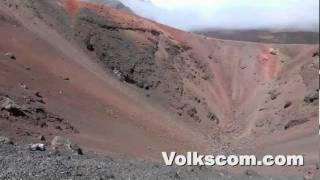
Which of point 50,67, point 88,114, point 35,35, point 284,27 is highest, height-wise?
point 284,27

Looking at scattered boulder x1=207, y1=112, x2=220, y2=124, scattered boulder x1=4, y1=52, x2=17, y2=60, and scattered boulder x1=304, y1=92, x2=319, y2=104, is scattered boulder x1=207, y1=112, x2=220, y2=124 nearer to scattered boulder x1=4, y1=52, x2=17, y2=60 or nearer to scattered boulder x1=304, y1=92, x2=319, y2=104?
scattered boulder x1=304, y1=92, x2=319, y2=104

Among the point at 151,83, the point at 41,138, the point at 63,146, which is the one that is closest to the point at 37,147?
the point at 63,146

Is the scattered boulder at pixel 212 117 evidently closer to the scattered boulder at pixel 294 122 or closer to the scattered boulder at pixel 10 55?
the scattered boulder at pixel 294 122

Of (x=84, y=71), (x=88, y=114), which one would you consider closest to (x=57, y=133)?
(x=88, y=114)

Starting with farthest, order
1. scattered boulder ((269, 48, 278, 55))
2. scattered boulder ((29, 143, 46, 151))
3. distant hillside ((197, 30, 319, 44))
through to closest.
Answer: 1. distant hillside ((197, 30, 319, 44))
2. scattered boulder ((269, 48, 278, 55))
3. scattered boulder ((29, 143, 46, 151))

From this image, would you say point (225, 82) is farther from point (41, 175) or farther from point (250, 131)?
point (41, 175)

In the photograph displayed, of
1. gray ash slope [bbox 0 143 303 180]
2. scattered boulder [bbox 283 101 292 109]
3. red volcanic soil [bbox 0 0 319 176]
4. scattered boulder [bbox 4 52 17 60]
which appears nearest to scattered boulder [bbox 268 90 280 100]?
red volcanic soil [bbox 0 0 319 176]

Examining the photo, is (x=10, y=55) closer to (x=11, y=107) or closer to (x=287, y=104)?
(x=11, y=107)
